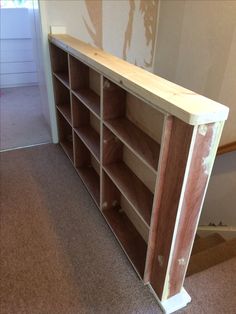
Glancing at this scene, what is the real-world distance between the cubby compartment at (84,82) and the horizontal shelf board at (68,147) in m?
0.67

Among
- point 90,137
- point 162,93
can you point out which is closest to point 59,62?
point 90,137

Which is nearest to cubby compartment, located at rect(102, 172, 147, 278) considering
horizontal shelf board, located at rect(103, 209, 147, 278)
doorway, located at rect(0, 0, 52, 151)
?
horizontal shelf board, located at rect(103, 209, 147, 278)

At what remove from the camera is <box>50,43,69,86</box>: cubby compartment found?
2.22 meters

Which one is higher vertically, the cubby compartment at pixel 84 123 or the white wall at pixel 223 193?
the cubby compartment at pixel 84 123

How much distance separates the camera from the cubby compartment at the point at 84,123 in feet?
6.20

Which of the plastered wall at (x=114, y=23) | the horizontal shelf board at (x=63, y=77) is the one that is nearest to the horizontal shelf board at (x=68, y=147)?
the horizontal shelf board at (x=63, y=77)

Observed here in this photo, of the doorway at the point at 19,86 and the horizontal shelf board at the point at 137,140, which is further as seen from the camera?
the doorway at the point at 19,86

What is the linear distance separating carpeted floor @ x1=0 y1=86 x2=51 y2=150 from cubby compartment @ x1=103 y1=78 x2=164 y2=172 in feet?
4.64

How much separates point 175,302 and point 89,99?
129 cm

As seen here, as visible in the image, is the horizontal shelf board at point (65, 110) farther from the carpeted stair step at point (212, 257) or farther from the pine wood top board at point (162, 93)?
the carpeted stair step at point (212, 257)

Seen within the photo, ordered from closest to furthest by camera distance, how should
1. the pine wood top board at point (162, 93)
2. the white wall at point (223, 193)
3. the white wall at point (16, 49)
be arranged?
the pine wood top board at point (162, 93) → the white wall at point (223, 193) → the white wall at point (16, 49)

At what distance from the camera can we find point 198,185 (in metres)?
1.01

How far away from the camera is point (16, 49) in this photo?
3.84m

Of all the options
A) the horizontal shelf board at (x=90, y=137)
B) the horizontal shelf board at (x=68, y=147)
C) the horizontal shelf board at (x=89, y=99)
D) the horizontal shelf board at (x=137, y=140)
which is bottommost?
A: the horizontal shelf board at (x=68, y=147)
